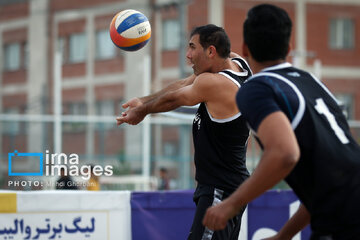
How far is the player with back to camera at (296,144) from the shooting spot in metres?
3.25

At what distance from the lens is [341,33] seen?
1388 inches

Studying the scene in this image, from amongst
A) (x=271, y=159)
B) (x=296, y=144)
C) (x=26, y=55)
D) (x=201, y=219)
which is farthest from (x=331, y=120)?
(x=26, y=55)

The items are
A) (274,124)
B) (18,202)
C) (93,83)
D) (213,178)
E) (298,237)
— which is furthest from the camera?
(93,83)

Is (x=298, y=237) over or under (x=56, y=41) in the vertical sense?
under

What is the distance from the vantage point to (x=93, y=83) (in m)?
34.9

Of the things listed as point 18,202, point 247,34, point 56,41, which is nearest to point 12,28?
point 56,41

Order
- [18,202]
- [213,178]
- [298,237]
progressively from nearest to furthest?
[213,178]
[18,202]
[298,237]

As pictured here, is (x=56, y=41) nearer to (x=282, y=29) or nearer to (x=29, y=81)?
(x=29, y=81)

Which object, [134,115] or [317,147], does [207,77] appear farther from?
[317,147]

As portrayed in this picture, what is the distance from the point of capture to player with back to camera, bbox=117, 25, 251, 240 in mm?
5070

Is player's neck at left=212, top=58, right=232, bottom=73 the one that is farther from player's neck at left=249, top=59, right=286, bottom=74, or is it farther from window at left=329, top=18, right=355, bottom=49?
window at left=329, top=18, right=355, bottom=49

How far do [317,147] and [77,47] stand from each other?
109ft

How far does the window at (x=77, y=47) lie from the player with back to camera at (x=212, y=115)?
100 ft

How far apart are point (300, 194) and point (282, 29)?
34.3 inches
